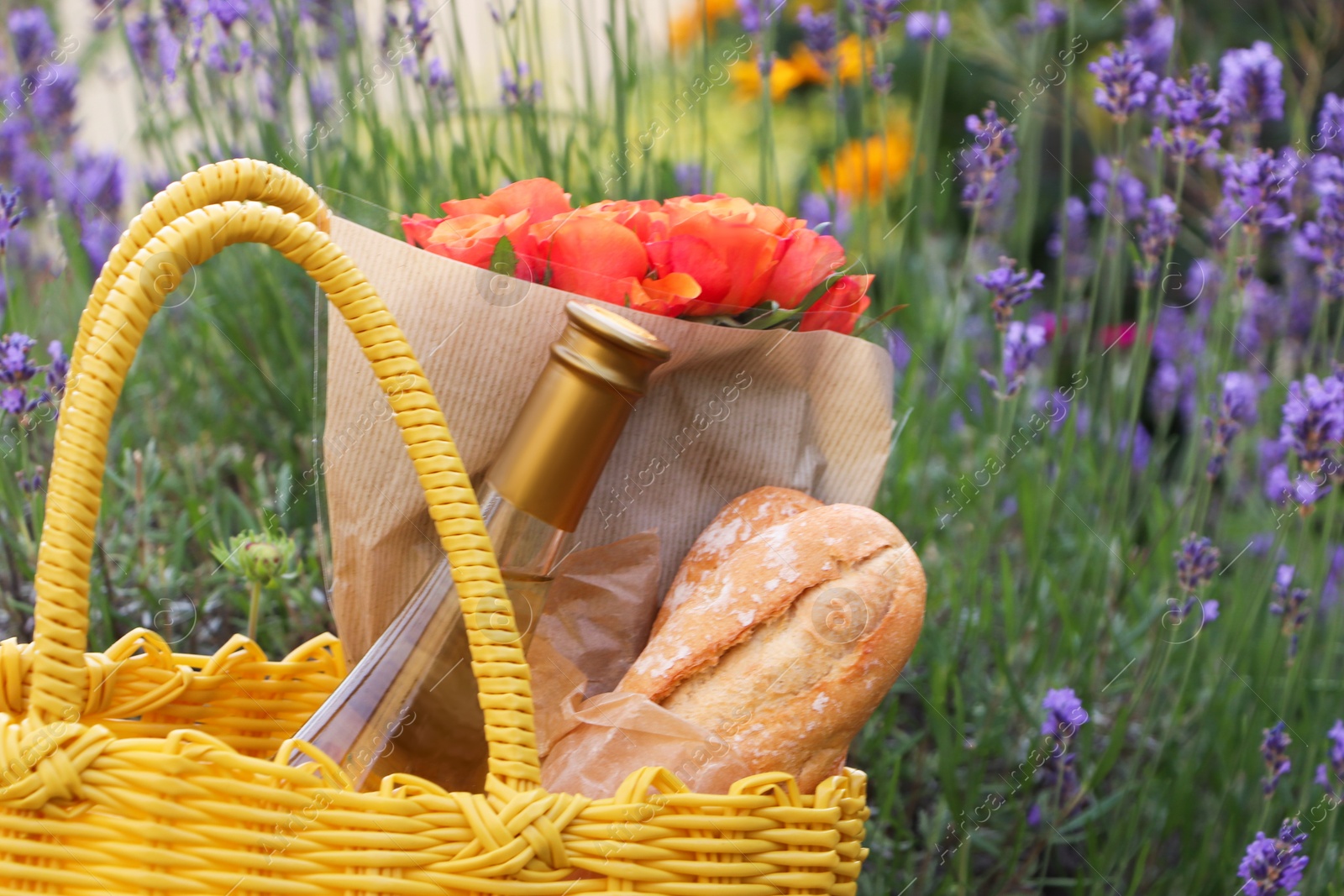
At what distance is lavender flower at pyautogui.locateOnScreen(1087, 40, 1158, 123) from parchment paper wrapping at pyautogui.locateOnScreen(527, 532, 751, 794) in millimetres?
733

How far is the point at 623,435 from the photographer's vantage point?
82 cm

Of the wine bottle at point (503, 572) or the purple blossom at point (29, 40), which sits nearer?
the wine bottle at point (503, 572)

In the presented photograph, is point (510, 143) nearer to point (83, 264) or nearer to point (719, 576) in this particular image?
point (83, 264)

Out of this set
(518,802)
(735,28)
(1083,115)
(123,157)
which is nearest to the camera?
(518,802)

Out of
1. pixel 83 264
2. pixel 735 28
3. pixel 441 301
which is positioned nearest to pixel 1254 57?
pixel 441 301

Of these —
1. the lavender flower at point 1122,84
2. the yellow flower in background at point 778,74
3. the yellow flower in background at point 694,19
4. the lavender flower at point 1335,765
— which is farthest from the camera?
the yellow flower in background at point 778,74

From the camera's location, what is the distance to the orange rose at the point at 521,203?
2.73 ft

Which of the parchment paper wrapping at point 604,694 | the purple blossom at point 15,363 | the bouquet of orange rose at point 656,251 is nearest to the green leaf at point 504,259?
the bouquet of orange rose at point 656,251

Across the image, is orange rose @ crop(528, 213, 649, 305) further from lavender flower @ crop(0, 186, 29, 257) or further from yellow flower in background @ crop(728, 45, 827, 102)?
yellow flower in background @ crop(728, 45, 827, 102)

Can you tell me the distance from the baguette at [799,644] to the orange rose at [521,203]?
308mm

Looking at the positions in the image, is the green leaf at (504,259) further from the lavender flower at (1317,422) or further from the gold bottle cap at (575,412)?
the lavender flower at (1317,422)

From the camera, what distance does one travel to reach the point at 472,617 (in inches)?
24.8

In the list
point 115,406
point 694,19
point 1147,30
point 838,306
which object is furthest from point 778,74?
point 115,406

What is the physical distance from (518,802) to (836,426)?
0.40 m
